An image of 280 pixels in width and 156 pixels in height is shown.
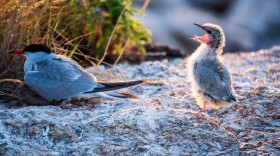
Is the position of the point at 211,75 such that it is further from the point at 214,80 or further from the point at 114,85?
the point at 114,85

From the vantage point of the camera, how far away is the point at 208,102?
4723 millimetres

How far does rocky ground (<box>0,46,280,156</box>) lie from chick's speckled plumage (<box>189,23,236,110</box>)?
0.15 metres

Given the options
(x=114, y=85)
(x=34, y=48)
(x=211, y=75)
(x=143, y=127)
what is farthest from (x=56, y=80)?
(x=211, y=75)

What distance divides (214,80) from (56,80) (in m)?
1.28

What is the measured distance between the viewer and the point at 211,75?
183 inches

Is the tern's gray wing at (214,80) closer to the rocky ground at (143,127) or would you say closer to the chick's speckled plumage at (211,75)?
the chick's speckled plumage at (211,75)

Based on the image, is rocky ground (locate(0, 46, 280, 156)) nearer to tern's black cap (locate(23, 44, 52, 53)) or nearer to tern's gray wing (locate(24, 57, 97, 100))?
tern's gray wing (locate(24, 57, 97, 100))

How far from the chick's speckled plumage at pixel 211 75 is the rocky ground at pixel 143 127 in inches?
5.9

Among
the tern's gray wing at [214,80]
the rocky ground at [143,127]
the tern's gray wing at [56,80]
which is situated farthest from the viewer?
the tern's gray wing at [56,80]

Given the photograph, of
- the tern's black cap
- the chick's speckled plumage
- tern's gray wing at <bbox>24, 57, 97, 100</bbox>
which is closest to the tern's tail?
tern's gray wing at <bbox>24, 57, 97, 100</bbox>

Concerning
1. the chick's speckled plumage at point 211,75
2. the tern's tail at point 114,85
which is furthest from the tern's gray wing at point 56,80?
the chick's speckled plumage at point 211,75

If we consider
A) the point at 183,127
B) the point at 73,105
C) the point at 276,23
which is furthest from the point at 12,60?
the point at 276,23

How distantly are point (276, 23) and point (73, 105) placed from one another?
8462mm

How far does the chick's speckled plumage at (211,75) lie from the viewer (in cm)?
458
